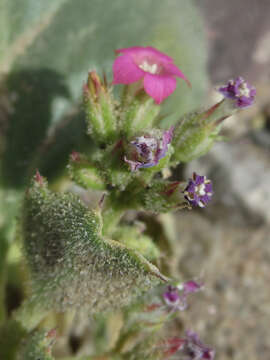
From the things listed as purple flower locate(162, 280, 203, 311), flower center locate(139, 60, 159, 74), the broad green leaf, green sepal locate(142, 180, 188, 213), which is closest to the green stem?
green sepal locate(142, 180, 188, 213)

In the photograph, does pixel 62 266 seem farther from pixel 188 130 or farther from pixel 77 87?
pixel 77 87

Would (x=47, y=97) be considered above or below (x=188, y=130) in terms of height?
above

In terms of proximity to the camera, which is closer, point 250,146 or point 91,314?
point 91,314

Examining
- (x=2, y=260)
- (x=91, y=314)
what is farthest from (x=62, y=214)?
(x=2, y=260)

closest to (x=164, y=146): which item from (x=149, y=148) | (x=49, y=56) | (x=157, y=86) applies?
(x=149, y=148)

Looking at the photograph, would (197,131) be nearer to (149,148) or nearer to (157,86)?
(157,86)

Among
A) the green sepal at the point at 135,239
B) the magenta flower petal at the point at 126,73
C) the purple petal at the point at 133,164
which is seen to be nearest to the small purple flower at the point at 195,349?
the green sepal at the point at 135,239
